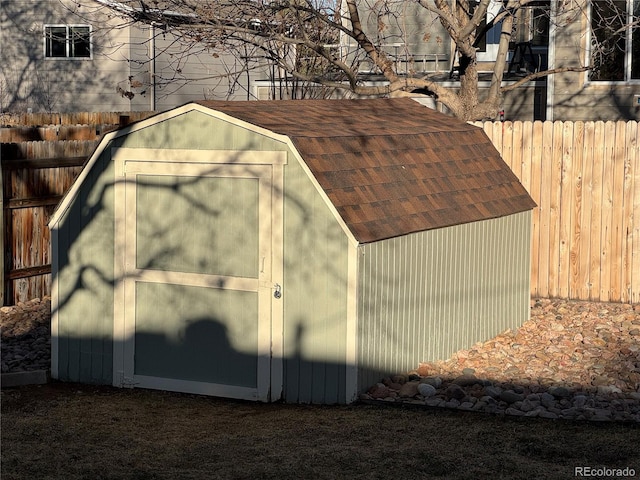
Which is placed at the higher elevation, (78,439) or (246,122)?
(246,122)

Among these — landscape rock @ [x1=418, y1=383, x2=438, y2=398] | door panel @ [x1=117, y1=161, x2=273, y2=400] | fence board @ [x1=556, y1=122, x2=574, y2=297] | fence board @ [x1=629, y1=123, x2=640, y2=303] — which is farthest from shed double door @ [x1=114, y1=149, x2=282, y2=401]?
fence board @ [x1=629, y1=123, x2=640, y2=303]

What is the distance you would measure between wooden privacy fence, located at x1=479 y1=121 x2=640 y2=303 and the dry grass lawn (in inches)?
202

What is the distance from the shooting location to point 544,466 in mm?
6672

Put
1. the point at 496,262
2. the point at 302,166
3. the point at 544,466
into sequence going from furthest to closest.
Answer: the point at 496,262 < the point at 302,166 < the point at 544,466

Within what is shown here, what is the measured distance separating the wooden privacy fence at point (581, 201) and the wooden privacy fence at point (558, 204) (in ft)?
0.04

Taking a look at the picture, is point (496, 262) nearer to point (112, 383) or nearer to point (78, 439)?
point (112, 383)

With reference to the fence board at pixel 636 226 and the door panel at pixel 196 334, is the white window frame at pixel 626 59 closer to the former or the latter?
the fence board at pixel 636 226

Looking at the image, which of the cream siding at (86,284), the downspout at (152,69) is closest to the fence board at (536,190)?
the cream siding at (86,284)

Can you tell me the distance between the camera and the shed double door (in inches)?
341

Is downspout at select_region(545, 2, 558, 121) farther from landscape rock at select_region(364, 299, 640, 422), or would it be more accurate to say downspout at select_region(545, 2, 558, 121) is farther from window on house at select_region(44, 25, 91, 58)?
window on house at select_region(44, 25, 91, 58)

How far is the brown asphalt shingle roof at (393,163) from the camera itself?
8.59 metres

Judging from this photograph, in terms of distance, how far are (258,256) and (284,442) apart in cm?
186

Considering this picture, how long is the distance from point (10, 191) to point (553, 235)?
6319 millimetres

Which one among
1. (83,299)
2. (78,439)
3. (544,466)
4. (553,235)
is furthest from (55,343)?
(553,235)
